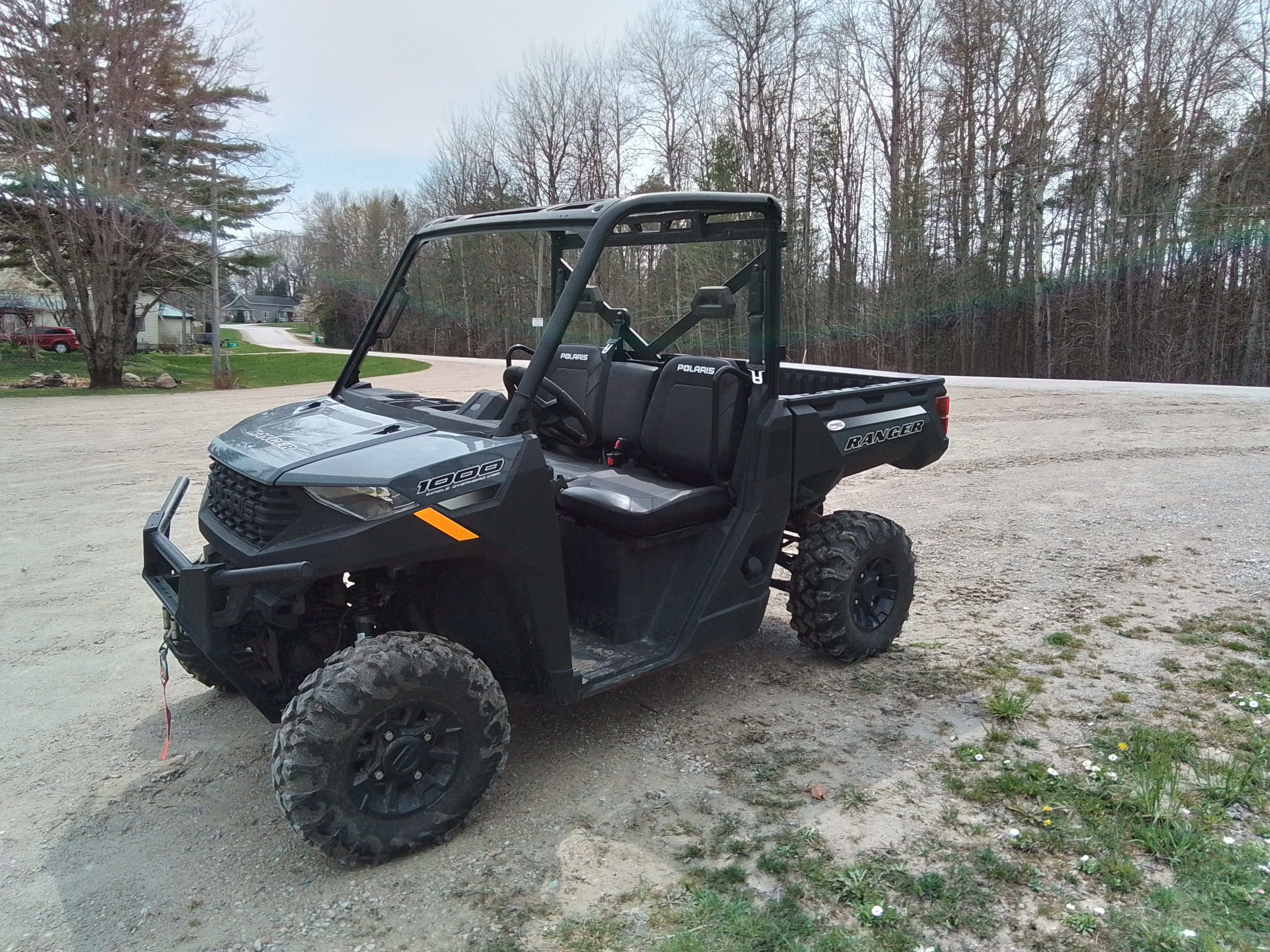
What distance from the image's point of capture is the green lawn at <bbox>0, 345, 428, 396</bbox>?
20.1 meters

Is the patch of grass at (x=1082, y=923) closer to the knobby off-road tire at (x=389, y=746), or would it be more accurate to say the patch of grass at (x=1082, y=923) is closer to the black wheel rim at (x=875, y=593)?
the knobby off-road tire at (x=389, y=746)

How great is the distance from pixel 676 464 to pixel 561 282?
3.61 ft

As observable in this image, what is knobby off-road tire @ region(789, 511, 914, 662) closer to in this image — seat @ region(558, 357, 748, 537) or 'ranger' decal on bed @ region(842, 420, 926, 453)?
'ranger' decal on bed @ region(842, 420, 926, 453)

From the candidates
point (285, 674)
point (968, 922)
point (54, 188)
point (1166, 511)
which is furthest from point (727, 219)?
point (54, 188)

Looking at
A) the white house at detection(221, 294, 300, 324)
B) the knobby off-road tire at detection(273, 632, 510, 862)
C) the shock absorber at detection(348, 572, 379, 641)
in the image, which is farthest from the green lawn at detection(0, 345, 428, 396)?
the white house at detection(221, 294, 300, 324)

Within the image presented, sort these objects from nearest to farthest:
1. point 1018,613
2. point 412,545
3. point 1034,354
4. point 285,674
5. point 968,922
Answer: point 968,922, point 412,545, point 285,674, point 1018,613, point 1034,354

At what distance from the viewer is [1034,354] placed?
28578 millimetres

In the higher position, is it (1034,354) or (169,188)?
(169,188)

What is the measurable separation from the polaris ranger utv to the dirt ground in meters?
0.26

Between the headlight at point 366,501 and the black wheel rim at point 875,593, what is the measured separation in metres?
2.33

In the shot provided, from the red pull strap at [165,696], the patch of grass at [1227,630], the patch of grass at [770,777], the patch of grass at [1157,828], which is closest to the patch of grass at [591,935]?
the patch of grass at [770,777]

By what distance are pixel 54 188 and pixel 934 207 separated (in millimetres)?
23064

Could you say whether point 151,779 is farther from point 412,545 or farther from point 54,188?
point 54,188

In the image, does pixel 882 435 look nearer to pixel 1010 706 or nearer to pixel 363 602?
pixel 1010 706
